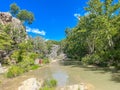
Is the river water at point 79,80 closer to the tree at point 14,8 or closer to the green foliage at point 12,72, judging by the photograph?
the green foliage at point 12,72

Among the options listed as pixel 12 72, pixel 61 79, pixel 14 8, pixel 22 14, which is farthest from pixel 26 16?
pixel 61 79

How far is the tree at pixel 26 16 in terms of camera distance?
78725 mm

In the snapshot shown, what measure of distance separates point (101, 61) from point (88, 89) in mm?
22108

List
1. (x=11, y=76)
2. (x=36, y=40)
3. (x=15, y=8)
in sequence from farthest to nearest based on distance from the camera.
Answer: (x=15, y=8) < (x=36, y=40) < (x=11, y=76)

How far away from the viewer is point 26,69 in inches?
1307

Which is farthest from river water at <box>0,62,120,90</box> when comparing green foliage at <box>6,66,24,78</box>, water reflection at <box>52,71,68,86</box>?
green foliage at <box>6,66,24,78</box>

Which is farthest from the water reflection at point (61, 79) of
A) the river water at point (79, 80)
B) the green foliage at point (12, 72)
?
the green foliage at point (12, 72)

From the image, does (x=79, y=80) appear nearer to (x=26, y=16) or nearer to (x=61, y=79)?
(x=61, y=79)

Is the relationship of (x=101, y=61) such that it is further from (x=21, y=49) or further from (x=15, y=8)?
(x=15, y=8)

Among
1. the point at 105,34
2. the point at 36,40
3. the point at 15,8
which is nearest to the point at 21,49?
the point at 105,34

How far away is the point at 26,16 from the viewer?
262 ft

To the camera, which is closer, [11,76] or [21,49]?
[11,76]

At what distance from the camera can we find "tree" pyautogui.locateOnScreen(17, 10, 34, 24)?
3099 inches

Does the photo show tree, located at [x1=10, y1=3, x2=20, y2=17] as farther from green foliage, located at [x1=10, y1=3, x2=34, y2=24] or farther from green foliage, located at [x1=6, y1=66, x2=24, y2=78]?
green foliage, located at [x1=6, y1=66, x2=24, y2=78]
